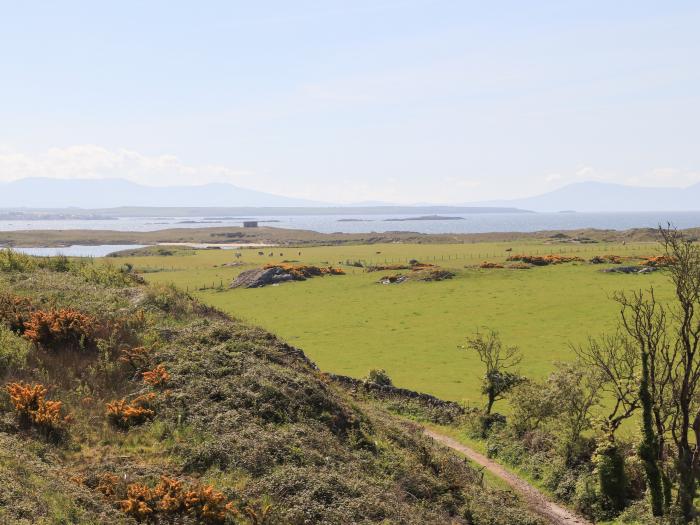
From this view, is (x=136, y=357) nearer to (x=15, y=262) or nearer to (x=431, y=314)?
(x=15, y=262)

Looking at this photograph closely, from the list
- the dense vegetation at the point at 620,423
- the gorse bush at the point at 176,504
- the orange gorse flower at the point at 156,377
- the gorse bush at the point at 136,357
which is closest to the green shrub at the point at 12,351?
the gorse bush at the point at 136,357

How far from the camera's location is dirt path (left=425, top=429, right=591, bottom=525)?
2666 centimetres

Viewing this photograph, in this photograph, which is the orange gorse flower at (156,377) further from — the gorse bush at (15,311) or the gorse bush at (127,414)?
the gorse bush at (15,311)

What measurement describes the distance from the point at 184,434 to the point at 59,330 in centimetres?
937

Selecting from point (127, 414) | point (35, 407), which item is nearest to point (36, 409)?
point (35, 407)

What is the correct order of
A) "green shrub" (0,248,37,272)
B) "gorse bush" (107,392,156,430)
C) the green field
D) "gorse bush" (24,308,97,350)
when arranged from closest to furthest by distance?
1. "gorse bush" (107,392,156,430)
2. "gorse bush" (24,308,97,350)
3. "green shrub" (0,248,37,272)
4. the green field

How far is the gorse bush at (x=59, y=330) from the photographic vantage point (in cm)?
2573

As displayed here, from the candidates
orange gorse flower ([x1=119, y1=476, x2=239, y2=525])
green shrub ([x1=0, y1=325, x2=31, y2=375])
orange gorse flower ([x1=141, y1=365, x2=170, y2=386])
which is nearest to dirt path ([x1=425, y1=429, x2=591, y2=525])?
orange gorse flower ([x1=119, y1=476, x2=239, y2=525])

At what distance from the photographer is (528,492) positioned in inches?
1156

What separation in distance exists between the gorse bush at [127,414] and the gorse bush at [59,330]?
5.12m

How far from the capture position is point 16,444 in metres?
18.4

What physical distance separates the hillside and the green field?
722 inches

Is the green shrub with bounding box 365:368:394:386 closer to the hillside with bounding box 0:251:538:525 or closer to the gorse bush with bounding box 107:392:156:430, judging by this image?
the hillside with bounding box 0:251:538:525

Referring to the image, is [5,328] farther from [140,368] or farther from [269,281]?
[269,281]
